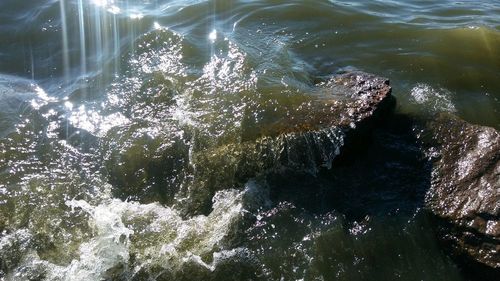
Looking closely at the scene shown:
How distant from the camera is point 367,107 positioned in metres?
5.73

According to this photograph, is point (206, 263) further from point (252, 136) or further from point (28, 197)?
point (28, 197)

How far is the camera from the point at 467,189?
491 cm

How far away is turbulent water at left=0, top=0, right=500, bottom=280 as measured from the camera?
186 inches

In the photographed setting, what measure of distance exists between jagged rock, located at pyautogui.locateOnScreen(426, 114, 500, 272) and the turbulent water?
0.20 m

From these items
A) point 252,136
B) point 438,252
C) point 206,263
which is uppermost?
point 252,136

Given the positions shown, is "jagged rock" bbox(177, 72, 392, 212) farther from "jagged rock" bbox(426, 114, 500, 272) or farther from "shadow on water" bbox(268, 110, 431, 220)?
"jagged rock" bbox(426, 114, 500, 272)

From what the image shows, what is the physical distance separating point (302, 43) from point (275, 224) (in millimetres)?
4462

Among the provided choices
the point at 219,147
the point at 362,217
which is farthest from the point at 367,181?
the point at 219,147

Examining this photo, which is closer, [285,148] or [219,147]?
[285,148]

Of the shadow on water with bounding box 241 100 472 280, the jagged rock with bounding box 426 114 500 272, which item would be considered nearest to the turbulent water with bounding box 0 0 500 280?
the shadow on water with bounding box 241 100 472 280

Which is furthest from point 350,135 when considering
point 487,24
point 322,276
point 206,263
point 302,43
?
point 487,24

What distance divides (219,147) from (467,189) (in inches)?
118

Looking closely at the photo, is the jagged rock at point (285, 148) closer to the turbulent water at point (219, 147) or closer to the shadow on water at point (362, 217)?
the turbulent water at point (219, 147)

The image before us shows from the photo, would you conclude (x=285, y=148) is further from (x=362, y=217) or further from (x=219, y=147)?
(x=362, y=217)
